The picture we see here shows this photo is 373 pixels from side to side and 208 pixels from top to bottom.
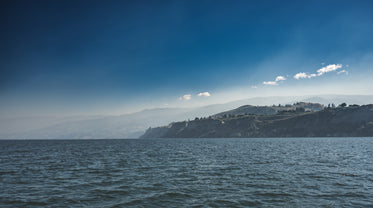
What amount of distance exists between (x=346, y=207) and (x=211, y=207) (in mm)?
10260

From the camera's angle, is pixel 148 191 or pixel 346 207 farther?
pixel 148 191

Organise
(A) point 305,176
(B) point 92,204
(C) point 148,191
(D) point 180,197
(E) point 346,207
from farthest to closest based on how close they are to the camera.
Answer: (A) point 305,176, (C) point 148,191, (D) point 180,197, (B) point 92,204, (E) point 346,207

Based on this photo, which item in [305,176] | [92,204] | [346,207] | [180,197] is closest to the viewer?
[346,207]

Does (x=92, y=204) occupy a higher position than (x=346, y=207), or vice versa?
(x=92, y=204)

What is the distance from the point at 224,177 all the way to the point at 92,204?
1598 cm

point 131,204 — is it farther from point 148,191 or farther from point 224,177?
point 224,177

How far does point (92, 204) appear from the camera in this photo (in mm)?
18016

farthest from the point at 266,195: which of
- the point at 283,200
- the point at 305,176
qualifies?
the point at 305,176

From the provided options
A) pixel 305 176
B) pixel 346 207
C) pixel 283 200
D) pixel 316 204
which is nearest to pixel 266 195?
pixel 283 200

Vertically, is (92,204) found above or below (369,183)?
above

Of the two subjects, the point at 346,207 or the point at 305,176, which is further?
the point at 305,176

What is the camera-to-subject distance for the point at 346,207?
16859 mm

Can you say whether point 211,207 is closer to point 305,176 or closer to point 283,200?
point 283,200

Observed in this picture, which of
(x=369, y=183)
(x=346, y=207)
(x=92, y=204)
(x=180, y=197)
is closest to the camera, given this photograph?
(x=346, y=207)
